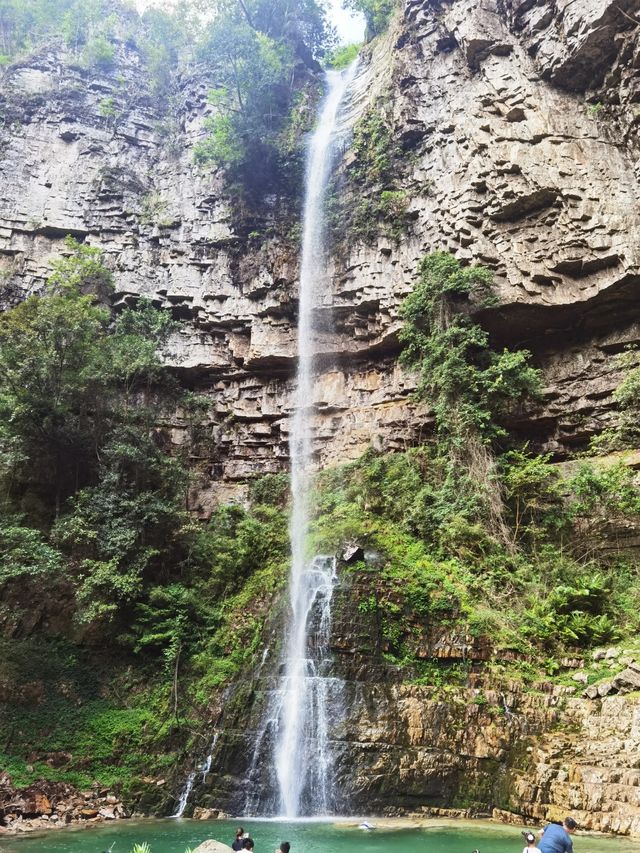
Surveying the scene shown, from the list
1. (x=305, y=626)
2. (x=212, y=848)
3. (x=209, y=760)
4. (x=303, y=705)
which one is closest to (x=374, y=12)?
(x=305, y=626)

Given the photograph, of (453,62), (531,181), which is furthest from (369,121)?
(531,181)

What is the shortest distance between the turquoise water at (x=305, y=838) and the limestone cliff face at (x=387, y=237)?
1.33 meters

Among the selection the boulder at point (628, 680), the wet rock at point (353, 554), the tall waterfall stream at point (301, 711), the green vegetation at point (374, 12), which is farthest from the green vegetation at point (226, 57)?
the boulder at point (628, 680)

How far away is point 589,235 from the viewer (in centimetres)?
1511

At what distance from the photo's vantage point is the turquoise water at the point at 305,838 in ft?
23.7

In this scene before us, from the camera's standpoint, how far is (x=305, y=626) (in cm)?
Result: 1153

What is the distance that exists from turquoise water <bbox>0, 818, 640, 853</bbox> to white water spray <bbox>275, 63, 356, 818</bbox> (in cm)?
78

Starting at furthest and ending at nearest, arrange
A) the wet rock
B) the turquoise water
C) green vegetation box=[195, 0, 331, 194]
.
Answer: green vegetation box=[195, 0, 331, 194] → the wet rock → the turquoise water

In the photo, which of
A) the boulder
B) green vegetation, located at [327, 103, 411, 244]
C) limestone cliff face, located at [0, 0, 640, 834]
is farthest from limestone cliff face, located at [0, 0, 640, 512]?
the boulder

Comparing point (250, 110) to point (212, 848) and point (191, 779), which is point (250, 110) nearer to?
point (191, 779)

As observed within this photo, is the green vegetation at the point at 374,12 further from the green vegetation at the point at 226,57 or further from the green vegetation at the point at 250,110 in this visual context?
the green vegetation at the point at 250,110

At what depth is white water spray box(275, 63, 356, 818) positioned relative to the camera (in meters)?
9.62

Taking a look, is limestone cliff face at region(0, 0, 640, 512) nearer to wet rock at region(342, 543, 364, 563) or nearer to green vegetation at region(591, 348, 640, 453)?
green vegetation at region(591, 348, 640, 453)

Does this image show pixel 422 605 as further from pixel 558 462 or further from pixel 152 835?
pixel 558 462
